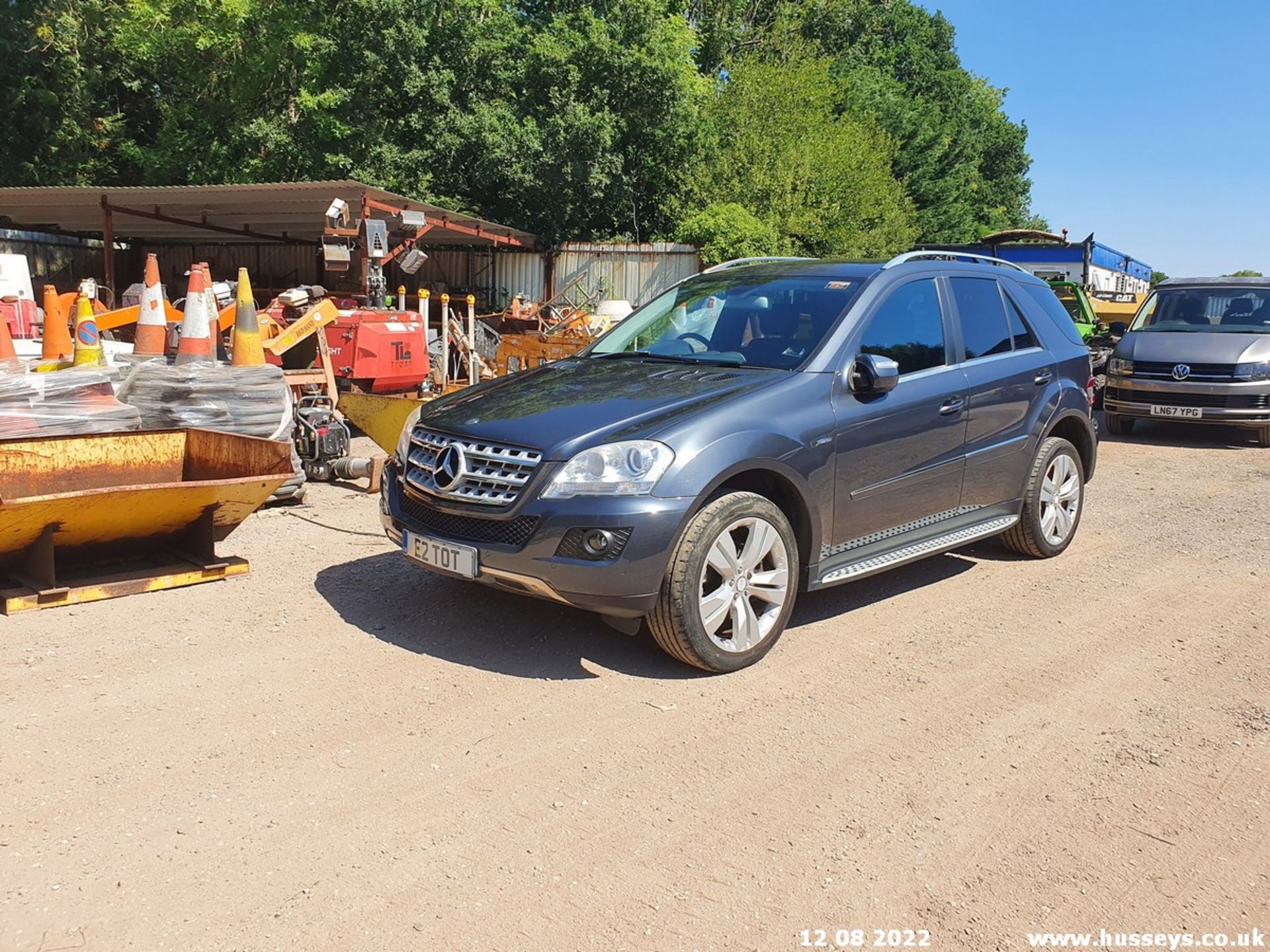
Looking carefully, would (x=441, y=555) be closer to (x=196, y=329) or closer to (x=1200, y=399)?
(x=196, y=329)

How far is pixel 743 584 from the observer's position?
4.46 metres

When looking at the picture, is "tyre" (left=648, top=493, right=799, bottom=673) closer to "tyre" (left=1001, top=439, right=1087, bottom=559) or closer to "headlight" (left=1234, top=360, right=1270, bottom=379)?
"tyre" (left=1001, top=439, right=1087, bottom=559)

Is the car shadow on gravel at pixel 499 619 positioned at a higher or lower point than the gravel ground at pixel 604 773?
higher

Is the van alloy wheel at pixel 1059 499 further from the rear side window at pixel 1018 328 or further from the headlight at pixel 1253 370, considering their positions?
the headlight at pixel 1253 370

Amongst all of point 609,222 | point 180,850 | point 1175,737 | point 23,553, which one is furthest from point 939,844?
point 609,222

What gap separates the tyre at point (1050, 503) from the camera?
6.29 metres

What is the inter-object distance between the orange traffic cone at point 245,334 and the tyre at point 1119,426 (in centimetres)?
1016

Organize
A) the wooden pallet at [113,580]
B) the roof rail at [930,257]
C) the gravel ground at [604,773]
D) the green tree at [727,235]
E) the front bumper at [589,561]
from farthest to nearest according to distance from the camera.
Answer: the green tree at [727,235] < the roof rail at [930,257] < the wooden pallet at [113,580] < the front bumper at [589,561] < the gravel ground at [604,773]

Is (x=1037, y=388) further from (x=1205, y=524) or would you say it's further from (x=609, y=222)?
(x=609, y=222)

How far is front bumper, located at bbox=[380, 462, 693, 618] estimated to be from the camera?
4.13 metres

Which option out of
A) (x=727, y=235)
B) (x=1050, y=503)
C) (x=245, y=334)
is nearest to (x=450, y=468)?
(x=245, y=334)

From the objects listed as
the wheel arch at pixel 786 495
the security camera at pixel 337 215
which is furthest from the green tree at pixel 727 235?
the wheel arch at pixel 786 495

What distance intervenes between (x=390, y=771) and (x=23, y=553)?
2869 millimetres

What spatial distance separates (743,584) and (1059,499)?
3106 millimetres
